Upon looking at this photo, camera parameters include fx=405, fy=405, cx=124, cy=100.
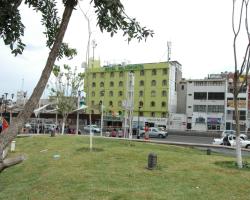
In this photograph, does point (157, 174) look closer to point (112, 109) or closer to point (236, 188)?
point (236, 188)

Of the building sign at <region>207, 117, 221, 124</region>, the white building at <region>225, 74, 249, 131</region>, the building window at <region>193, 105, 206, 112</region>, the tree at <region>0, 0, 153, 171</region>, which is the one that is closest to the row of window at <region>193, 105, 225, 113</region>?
the building window at <region>193, 105, 206, 112</region>

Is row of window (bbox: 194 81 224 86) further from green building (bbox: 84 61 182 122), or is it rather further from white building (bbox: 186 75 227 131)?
green building (bbox: 84 61 182 122)

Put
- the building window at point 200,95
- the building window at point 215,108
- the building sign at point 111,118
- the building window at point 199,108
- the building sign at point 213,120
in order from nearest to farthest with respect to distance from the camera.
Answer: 1. the building sign at point 213,120
2. the building window at point 215,108
3. the building window at point 199,108
4. the building window at point 200,95
5. the building sign at point 111,118

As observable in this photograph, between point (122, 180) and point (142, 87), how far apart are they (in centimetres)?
7805

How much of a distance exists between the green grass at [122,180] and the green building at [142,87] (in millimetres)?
66017

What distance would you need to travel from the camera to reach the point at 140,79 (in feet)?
291

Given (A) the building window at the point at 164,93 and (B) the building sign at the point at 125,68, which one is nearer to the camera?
(A) the building window at the point at 164,93

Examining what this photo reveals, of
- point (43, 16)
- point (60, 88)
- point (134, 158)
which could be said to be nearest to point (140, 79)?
point (60, 88)

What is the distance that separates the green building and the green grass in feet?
217

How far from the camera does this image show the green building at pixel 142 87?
83875mm

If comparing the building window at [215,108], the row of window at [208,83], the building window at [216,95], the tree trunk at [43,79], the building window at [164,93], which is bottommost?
the tree trunk at [43,79]

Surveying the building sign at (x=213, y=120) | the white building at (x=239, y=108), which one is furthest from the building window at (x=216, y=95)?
the building sign at (x=213, y=120)

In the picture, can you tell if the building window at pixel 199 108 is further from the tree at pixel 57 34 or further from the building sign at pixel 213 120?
the tree at pixel 57 34

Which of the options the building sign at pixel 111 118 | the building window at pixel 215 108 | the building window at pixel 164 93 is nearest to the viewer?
the building window at pixel 215 108
